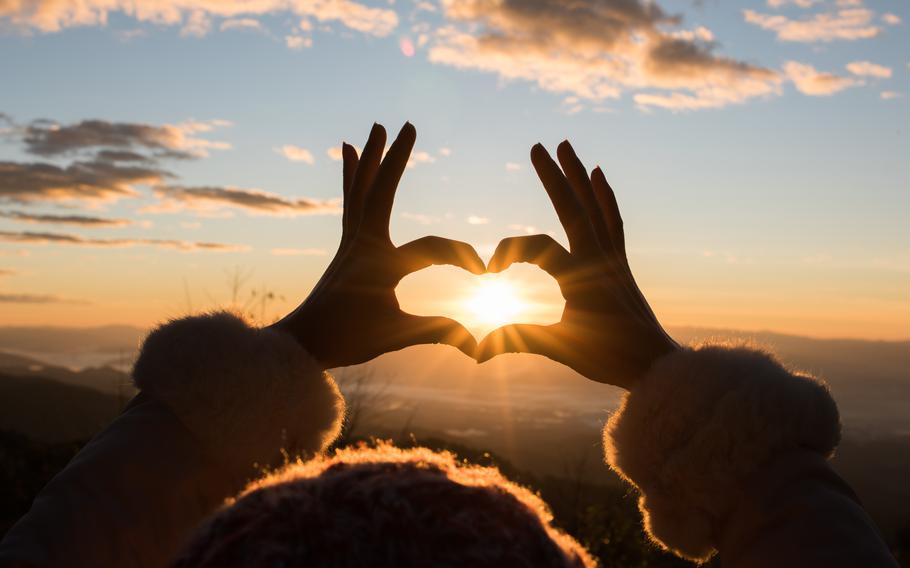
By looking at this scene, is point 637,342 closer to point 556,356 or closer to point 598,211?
point 556,356

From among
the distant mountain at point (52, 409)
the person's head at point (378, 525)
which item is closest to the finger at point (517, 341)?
the person's head at point (378, 525)

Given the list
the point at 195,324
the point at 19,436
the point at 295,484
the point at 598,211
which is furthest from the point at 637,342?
the point at 19,436

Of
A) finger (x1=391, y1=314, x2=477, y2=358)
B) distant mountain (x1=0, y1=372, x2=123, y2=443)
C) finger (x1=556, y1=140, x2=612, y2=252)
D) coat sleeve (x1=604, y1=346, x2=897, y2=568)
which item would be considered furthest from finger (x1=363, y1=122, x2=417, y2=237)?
distant mountain (x1=0, y1=372, x2=123, y2=443)

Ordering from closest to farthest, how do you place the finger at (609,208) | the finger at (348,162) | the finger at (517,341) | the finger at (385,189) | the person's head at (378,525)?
the person's head at (378,525), the finger at (517,341), the finger at (385,189), the finger at (609,208), the finger at (348,162)

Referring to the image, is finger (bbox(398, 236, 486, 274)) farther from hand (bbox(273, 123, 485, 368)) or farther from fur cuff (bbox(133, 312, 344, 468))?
fur cuff (bbox(133, 312, 344, 468))

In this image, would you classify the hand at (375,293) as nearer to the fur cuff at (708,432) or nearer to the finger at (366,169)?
the finger at (366,169)

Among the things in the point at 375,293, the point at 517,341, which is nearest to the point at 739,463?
the point at 517,341
